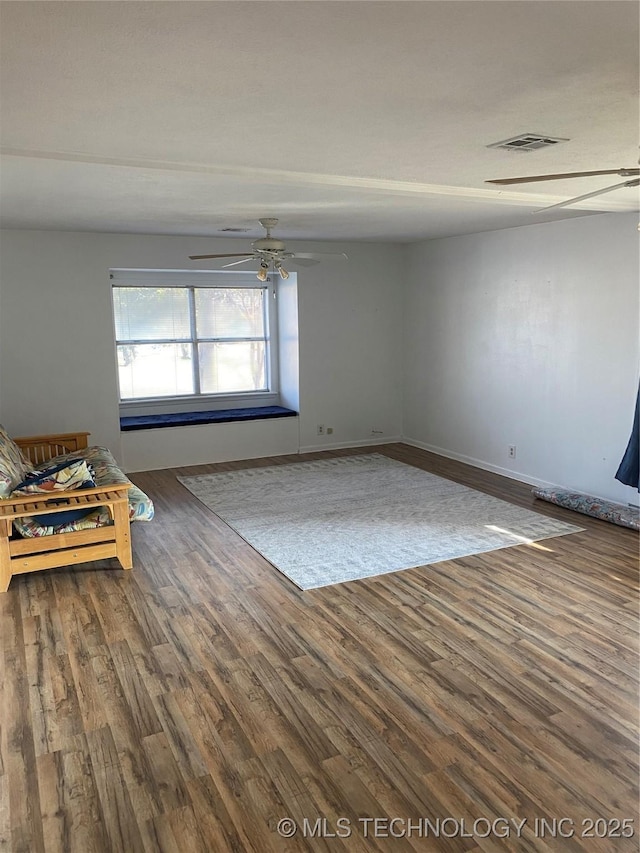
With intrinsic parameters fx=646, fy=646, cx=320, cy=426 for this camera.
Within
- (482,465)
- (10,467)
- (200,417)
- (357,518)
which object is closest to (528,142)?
(357,518)

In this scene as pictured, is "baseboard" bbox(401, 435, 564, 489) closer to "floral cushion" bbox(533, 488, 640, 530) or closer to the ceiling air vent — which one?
"floral cushion" bbox(533, 488, 640, 530)

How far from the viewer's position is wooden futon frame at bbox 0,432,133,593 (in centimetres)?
387

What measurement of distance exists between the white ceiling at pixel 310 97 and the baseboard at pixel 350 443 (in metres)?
3.79

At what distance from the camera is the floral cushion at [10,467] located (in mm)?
3970

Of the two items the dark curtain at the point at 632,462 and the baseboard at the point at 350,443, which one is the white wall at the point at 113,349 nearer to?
the baseboard at the point at 350,443

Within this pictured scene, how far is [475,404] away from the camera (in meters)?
6.80

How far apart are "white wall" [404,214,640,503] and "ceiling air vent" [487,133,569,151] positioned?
233cm

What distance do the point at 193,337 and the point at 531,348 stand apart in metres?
3.71

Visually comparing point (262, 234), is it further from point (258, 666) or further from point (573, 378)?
point (258, 666)

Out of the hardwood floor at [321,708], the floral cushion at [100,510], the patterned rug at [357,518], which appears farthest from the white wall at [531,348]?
the floral cushion at [100,510]

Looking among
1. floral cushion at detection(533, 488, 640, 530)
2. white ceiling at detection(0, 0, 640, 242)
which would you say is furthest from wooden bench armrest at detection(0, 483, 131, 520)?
floral cushion at detection(533, 488, 640, 530)

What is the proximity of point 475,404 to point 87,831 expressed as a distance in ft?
18.1

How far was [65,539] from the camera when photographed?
13.3 feet

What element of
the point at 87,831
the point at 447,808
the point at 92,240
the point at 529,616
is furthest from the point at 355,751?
the point at 92,240
